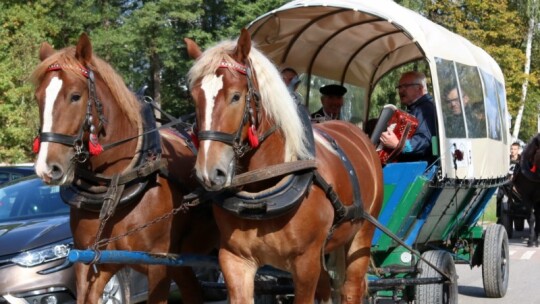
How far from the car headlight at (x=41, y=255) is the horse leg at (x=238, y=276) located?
2.20m

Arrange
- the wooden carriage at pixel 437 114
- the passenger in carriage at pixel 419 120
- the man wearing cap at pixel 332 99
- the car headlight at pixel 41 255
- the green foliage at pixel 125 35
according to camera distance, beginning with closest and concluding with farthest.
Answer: the car headlight at pixel 41 255
the wooden carriage at pixel 437 114
the passenger in carriage at pixel 419 120
the man wearing cap at pixel 332 99
the green foliage at pixel 125 35

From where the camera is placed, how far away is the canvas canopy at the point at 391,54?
678 centimetres

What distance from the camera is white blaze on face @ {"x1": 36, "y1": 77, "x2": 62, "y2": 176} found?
4445 mm

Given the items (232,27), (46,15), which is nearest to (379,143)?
(232,27)

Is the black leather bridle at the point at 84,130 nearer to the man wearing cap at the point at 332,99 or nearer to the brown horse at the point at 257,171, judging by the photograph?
the brown horse at the point at 257,171

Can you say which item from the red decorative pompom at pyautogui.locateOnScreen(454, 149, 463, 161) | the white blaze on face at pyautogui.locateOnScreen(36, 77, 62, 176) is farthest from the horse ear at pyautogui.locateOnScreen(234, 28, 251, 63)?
the red decorative pompom at pyautogui.locateOnScreen(454, 149, 463, 161)

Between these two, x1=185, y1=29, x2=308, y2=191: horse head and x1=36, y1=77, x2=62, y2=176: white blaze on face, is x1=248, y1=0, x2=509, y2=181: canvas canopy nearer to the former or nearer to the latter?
x1=185, y1=29, x2=308, y2=191: horse head

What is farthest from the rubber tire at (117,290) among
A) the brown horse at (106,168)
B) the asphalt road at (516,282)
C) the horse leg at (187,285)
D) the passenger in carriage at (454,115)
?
the asphalt road at (516,282)

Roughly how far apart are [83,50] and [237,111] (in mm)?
1155

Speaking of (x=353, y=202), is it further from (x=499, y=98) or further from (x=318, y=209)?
(x=499, y=98)

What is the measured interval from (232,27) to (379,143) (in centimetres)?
1861

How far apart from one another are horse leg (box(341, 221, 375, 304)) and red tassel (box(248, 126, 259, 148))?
164 centimetres

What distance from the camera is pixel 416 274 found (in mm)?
6906

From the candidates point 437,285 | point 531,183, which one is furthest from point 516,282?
point 531,183
